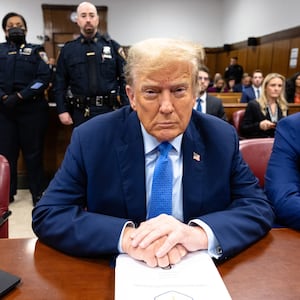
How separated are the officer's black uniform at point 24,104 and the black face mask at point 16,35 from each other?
0.14ft

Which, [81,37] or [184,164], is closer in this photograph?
[184,164]

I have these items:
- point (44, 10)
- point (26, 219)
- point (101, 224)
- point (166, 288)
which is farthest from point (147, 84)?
point (44, 10)

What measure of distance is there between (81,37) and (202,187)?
2.55 metres

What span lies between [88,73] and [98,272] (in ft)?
8.46

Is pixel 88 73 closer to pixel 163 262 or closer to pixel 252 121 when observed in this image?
pixel 252 121

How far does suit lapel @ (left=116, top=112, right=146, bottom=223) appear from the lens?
1.12 m

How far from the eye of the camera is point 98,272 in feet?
2.89

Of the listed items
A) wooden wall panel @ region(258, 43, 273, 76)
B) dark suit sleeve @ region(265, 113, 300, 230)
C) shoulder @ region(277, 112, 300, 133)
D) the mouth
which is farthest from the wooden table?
wooden wall panel @ region(258, 43, 273, 76)

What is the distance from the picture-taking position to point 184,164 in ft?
3.80

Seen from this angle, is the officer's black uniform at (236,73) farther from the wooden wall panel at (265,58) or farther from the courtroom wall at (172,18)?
the courtroom wall at (172,18)

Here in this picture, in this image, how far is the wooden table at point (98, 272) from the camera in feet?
2.59

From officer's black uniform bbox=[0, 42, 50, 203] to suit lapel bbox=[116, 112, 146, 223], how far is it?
2176 mm

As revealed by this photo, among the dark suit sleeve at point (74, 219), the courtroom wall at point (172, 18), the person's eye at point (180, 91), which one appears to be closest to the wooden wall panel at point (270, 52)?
the courtroom wall at point (172, 18)

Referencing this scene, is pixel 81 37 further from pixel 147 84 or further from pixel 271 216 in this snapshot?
pixel 271 216
